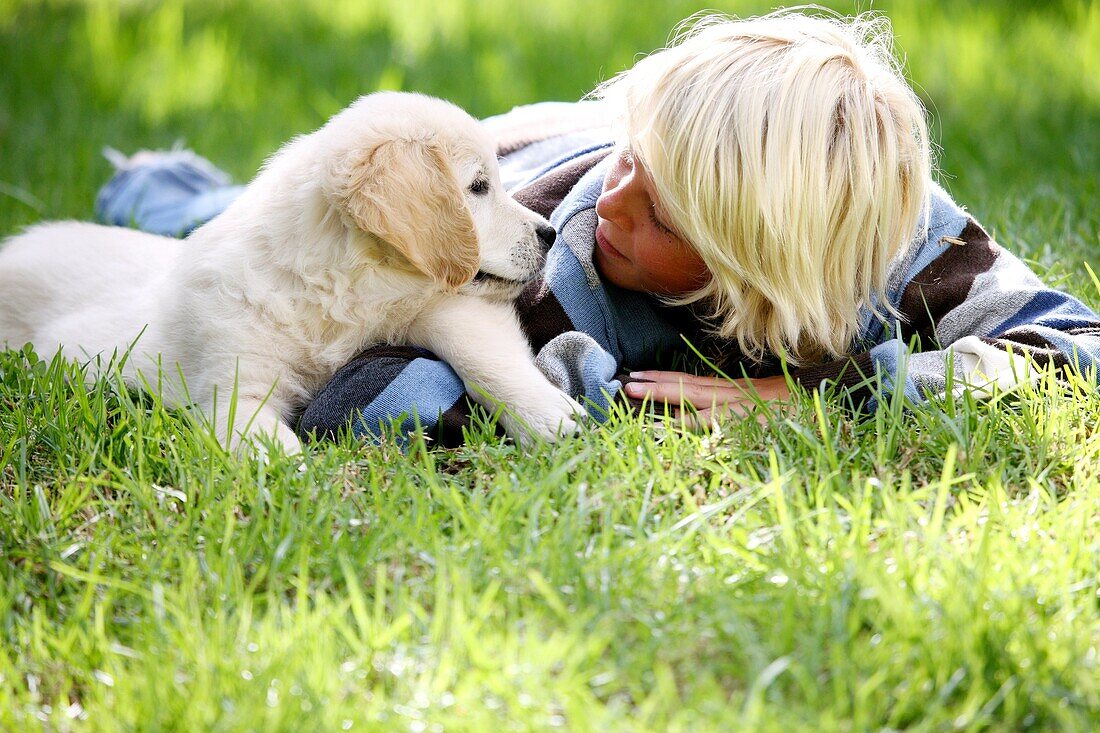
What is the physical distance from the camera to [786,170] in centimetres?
231

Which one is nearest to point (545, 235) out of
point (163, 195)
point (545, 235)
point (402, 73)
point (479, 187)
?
Answer: point (545, 235)

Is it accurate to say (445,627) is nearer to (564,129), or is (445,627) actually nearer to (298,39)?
(564,129)

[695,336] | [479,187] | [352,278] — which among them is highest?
[479,187]

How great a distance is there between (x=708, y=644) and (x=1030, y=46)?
5.22m

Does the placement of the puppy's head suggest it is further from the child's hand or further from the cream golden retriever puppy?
the child's hand

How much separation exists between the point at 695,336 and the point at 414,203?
87 cm

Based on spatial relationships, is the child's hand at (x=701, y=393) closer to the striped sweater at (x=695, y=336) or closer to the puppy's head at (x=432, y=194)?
the striped sweater at (x=695, y=336)

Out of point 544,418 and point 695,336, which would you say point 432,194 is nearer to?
point 544,418

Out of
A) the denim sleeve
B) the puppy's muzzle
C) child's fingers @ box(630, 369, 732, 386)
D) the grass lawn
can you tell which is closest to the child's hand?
child's fingers @ box(630, 369, 732, 386)

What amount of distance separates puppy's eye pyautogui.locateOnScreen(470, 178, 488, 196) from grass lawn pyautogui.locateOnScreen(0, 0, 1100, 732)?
0.69 metres

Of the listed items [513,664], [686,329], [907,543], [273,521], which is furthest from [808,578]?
[686,329]

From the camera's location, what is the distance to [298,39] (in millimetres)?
6465

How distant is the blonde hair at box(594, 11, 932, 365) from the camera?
233 cm

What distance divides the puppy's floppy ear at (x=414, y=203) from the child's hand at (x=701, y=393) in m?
0.48
